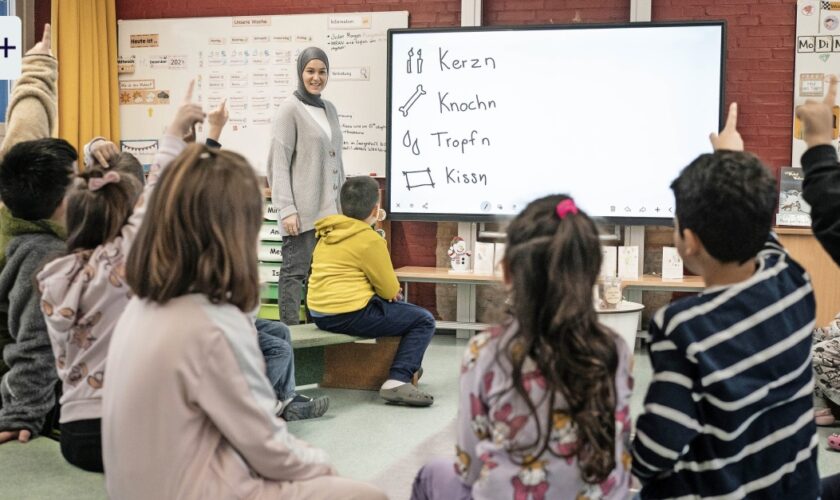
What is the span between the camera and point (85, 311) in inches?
73.1

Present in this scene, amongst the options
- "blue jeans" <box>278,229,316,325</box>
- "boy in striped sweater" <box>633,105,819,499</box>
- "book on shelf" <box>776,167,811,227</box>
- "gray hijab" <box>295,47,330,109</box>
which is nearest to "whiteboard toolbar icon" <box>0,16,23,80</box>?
"gray hijab" <box>295,47,330,109</box>

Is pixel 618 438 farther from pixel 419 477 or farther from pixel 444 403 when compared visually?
pixel 444 403

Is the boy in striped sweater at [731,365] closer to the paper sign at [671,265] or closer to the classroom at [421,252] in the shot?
the classroom at [421,252]

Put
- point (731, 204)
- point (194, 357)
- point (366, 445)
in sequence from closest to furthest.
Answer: point (194, 357) → point (731, 204) → point (366, 445)

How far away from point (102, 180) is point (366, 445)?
134 cm

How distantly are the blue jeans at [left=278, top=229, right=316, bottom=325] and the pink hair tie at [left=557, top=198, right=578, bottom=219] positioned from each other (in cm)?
279

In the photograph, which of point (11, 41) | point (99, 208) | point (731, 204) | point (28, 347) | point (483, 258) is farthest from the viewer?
point (11, 41)

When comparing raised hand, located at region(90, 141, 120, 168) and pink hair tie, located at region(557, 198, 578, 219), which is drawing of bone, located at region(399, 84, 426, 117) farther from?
pink hair tie, located at region(557, 198, 578, 219)

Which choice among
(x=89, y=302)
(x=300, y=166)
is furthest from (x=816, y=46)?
(x=89, y=302)

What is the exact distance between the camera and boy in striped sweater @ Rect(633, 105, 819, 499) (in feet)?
4.48

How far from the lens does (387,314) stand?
342 centimetres

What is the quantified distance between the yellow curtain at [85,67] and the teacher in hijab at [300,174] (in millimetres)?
1945

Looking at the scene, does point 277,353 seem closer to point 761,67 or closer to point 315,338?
point 315,338

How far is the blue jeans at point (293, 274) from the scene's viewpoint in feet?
13.3
